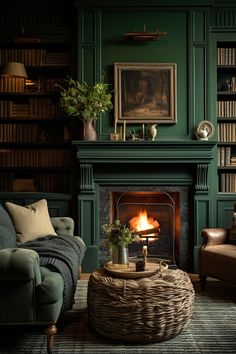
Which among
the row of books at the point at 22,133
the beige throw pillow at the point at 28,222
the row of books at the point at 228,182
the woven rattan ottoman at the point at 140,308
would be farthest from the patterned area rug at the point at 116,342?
the row of books at the point at 22,133

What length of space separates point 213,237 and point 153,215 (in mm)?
1137

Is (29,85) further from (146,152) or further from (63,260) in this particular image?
(63,260)

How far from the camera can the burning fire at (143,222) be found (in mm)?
5000

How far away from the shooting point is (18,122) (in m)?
5.21

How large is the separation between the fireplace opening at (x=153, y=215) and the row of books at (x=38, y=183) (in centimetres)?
64

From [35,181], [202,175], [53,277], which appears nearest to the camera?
[53,277]

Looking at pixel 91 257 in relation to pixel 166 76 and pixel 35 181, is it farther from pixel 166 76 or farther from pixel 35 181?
pixel 166 76

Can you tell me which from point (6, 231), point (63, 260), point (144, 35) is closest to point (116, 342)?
point (63, 260)

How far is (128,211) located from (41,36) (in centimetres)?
237

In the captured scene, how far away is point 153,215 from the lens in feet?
16.5

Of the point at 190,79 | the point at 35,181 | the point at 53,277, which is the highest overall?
the point at 190,79

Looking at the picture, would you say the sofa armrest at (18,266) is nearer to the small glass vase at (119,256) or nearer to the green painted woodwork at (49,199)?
the small glass vase at (119,256)

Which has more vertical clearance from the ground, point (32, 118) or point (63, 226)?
point (32, 118)

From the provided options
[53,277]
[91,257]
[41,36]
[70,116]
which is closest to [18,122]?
[70,116]
